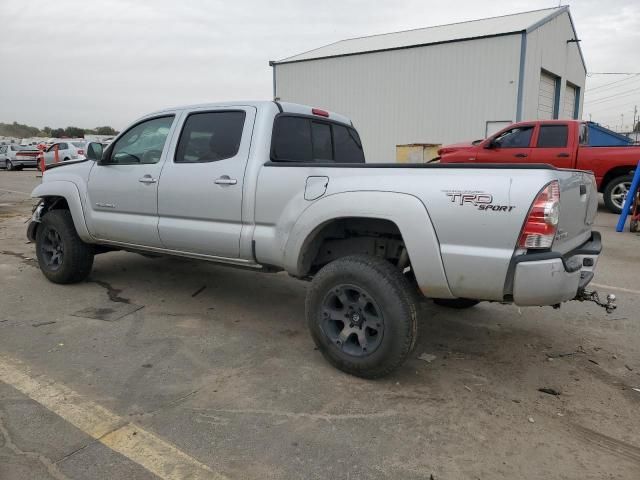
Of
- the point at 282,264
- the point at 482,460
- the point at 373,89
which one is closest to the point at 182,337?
the point at 282,264

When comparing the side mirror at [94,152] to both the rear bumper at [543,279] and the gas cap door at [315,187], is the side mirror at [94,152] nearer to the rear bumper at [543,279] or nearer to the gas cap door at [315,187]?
the gas cap door at [315,187]

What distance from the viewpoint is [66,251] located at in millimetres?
5270

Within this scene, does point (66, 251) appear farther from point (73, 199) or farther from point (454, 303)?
point (454, 303)

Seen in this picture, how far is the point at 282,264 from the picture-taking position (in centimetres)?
374

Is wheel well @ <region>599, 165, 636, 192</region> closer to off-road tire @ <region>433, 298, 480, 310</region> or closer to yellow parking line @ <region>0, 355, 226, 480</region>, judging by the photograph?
off-road tire @ <region>433, 298, 480, 310</region>

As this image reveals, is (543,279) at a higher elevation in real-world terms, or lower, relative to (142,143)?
lower

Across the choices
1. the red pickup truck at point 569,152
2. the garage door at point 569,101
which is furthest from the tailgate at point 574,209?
the garage door at point 569,101

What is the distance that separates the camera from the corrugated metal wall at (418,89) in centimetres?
1805

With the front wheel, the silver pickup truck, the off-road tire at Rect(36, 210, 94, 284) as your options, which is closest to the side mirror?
the silver pickup truck

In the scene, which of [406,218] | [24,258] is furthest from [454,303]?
[24,258]

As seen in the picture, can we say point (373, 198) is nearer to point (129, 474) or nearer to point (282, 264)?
point (282, 264)

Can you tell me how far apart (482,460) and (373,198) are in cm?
159

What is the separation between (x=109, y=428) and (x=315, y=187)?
192 cm

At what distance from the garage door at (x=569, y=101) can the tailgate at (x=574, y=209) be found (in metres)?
22.2
